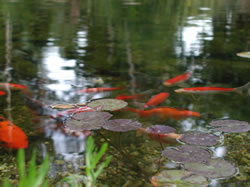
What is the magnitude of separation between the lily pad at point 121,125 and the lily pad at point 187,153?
0.63 feet

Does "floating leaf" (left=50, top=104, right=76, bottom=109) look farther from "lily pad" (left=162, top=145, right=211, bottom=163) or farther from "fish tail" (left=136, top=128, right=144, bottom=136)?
"lily pad" (left=162, top=145, right=211, bottom=163)

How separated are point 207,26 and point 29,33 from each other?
215cm

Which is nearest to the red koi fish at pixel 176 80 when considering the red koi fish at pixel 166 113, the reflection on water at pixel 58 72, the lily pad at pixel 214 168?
the red koi fish at pixel 166 113

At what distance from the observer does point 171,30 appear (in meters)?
3.75

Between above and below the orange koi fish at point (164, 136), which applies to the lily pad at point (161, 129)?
above

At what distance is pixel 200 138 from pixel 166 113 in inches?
11.7

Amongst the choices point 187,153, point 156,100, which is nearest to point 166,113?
point 156,100

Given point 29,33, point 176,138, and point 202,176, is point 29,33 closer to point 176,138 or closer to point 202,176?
point 176,138

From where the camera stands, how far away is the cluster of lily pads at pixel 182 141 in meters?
0.88

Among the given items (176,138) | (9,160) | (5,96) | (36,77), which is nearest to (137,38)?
(36,77)

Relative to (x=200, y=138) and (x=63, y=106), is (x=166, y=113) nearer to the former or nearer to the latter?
(x=200, y=138)

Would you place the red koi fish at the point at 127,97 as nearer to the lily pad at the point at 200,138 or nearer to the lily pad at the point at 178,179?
the lily pad at the point at 200,138

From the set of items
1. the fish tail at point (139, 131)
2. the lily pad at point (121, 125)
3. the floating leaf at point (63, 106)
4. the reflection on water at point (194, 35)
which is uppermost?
the reflection on water at point (194, 35)

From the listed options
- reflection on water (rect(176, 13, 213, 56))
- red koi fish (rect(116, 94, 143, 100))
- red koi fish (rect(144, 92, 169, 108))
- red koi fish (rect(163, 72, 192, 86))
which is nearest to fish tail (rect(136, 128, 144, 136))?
red koi fish (rect(144, 92, 169, 108))
